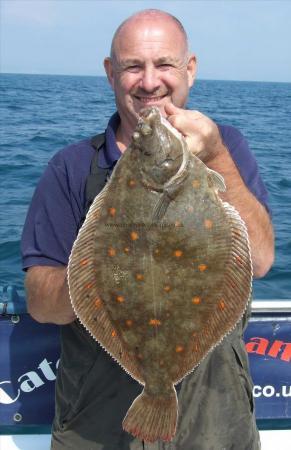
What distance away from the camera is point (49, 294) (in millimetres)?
2621

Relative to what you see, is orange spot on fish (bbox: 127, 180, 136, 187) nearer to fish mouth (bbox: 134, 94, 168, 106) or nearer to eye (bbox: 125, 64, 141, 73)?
fish mouth (bbox: 134, 94, 168, 106)

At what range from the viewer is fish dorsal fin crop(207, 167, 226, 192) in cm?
226

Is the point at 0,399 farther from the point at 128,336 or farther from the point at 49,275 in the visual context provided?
the point at 128,336

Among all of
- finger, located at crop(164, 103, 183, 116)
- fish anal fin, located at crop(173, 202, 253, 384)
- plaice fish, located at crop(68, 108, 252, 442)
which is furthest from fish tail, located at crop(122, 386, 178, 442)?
finger, located at crop(164, 103, 183, 116)

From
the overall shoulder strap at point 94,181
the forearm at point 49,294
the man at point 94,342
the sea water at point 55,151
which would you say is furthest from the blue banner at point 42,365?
the sea water at point 55,151

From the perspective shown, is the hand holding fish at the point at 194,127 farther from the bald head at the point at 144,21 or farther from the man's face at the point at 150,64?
the bald head at the point at 144,21

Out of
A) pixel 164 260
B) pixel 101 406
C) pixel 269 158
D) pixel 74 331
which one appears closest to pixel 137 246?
pixel 164 260

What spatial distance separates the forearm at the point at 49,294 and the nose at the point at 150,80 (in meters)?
0.93

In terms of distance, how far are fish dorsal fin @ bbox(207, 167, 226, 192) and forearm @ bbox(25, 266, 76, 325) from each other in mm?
776

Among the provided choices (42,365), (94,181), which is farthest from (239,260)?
(42,365)

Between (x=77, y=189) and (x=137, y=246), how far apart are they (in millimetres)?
693

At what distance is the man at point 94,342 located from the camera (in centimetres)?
276

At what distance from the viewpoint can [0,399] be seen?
3.66 m

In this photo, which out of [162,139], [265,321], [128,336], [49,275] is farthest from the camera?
[265,321]
